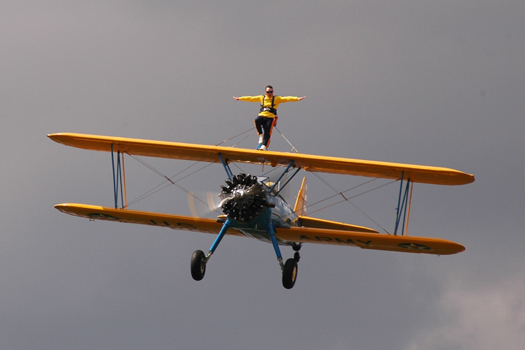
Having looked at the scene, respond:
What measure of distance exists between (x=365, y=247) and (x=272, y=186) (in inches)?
115

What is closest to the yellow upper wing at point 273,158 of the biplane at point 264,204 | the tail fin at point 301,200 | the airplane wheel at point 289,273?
the biplane at point 264,204

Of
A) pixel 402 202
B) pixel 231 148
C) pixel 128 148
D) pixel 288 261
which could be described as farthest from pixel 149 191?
A: pixel 402 202

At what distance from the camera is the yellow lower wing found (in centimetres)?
2197

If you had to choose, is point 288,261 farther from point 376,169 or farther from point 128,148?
point 128,148

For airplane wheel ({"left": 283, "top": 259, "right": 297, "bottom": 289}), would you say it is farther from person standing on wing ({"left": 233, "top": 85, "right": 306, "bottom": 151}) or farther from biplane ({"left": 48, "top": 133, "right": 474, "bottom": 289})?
person standing on wing ({"left": 233, "top": 85, "right": 306, "bottom": 151})

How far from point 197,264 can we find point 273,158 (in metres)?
3.07

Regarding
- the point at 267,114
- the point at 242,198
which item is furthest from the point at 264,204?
the point at 267,114

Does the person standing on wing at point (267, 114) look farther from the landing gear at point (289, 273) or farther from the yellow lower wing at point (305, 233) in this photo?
the landing gear at point (289, 273)

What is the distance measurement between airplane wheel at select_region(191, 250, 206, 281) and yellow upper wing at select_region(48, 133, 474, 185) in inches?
99.4

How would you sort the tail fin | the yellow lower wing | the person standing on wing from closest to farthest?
the yellow lower wing < the person standing on wing < the tail fin

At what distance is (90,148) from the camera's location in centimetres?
2381

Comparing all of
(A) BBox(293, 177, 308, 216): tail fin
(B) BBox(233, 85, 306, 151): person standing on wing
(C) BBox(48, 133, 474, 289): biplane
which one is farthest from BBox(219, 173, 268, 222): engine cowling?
(A) BBox(293, 177, 308, 216): tail fin

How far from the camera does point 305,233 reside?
22.4 metres

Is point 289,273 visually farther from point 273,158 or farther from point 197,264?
point 273,158
